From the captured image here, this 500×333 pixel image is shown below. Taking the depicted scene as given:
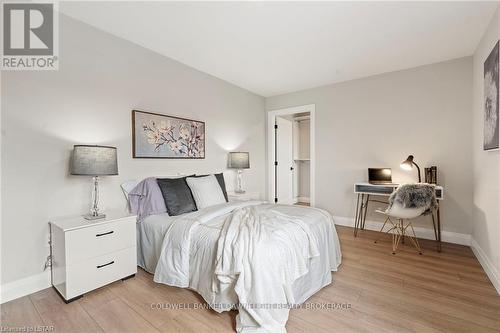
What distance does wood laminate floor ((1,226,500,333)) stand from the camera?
5.20 feet

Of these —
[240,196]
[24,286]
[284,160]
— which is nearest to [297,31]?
[240,196]

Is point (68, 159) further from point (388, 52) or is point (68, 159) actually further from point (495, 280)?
point (495, 280)

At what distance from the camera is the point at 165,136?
2998 millimetres

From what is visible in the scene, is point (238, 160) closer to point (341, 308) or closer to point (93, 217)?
point (93, 217)

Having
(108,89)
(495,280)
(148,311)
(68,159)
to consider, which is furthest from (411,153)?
(68,159)

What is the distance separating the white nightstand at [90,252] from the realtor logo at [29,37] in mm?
1436

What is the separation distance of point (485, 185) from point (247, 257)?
275cm

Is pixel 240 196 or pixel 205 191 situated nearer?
pixel 205 191

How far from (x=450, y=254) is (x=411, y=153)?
143 cm

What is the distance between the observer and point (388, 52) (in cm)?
294

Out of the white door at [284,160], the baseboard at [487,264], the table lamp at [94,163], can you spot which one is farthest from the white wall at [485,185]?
the table lamp at [94,163]

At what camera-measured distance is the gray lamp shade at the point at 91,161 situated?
1.95m

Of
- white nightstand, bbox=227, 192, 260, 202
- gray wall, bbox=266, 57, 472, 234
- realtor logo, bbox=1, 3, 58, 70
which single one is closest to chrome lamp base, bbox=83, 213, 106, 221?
realtor logo, bbox=1, 3, 58, 70

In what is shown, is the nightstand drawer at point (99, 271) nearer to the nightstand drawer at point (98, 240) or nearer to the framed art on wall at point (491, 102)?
the nightstand drawer at point (98, 240)
